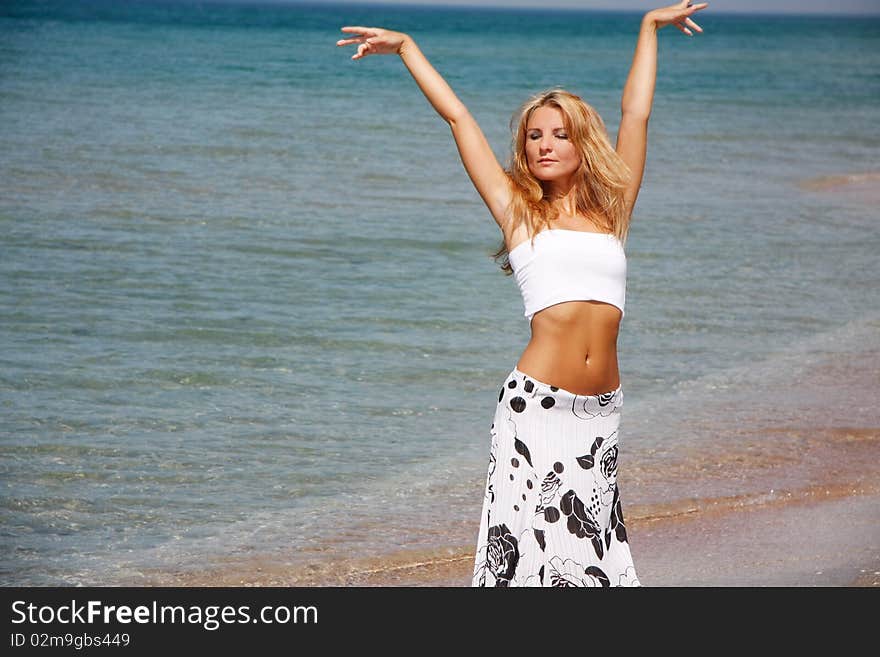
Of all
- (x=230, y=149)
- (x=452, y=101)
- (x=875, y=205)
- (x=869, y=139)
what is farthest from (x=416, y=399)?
(x=869, y=139)

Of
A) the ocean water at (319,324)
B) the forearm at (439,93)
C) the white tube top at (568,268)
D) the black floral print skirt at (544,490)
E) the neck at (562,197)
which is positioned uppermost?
the forearm at (439,93)

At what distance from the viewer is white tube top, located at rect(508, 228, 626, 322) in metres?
3.77

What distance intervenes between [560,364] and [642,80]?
1.03 metres

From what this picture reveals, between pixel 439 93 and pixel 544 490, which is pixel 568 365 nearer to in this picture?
pixel 544 490

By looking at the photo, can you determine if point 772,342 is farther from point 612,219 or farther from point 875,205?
point 875,205

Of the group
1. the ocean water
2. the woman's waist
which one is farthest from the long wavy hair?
the ocean water

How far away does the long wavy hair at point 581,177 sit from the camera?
12.7ft

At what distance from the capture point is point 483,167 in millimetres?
3961

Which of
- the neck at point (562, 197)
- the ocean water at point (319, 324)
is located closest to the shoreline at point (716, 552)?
the ocean water at point (319, 324)

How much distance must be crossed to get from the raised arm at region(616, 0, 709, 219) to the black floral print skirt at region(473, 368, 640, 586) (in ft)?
2.26

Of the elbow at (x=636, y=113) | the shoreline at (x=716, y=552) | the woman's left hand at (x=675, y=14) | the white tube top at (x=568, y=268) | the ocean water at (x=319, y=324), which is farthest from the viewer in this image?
the ocean water at (x=319, y=324)

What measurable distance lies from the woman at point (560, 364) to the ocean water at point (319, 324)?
191cm

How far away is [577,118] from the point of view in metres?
3.85

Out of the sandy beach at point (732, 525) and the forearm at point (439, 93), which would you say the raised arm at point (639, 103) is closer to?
the forearm at point (439, 93)
